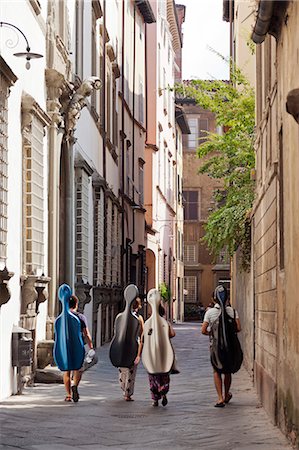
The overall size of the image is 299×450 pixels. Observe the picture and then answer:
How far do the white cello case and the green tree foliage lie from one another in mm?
7020

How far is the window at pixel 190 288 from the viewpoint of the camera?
67125mm

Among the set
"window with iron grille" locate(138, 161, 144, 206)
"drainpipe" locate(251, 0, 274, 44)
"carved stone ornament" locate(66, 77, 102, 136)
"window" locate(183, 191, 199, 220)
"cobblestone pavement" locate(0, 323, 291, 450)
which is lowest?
"cobblestone pavement" locate(0, 323, 291, 450)

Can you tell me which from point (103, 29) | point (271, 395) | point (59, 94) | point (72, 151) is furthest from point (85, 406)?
point (103, 29)

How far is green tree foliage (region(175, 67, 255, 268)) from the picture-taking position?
22.6 meters

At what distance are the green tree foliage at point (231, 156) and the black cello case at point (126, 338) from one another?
6.88 m

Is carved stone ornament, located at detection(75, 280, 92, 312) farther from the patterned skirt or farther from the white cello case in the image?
the patterned skirt

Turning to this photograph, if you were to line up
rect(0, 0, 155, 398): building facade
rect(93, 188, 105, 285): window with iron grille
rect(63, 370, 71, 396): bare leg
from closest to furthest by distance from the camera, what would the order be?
rect(63, 370, 71, 396): bare leg, rect(0, 0, 155, 398): building facade, rect(93, 188, 105, 285): window with iron grille

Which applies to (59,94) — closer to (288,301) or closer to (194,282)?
(288,301)

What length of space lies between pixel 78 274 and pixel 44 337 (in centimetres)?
509

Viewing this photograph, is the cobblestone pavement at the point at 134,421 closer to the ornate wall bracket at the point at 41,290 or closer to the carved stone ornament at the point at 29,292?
the carved stone ornament at the point at 29,292

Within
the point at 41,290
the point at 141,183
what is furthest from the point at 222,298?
the point at 141,183

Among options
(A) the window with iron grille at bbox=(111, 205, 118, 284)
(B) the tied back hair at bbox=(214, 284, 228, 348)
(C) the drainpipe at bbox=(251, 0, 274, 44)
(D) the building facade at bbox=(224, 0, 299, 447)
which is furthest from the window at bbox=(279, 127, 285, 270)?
(A) the window with iron grille at bbox=(111, 205, 118, 284)

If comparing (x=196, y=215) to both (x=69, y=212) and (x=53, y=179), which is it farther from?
(x=53, y=179)

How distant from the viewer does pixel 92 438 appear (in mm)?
10500
